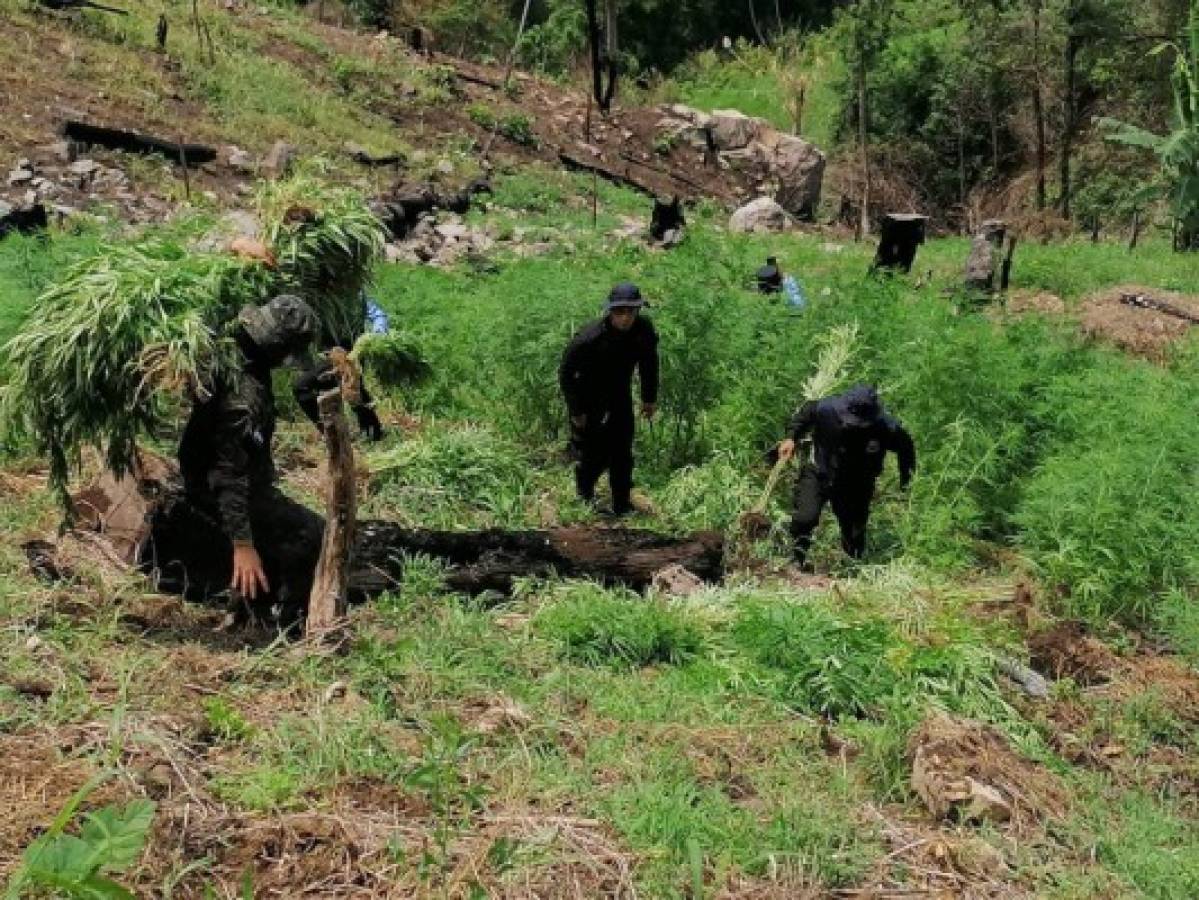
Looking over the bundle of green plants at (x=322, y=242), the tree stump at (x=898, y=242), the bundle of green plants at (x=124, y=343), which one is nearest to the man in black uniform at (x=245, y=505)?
the bundle of green plants at (x=124, y=343)

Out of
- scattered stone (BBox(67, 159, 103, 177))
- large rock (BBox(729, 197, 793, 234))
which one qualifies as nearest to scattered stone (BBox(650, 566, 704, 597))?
scattered stone (BBox(67, 159, 103, 177))

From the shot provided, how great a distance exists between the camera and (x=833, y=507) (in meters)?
8.12

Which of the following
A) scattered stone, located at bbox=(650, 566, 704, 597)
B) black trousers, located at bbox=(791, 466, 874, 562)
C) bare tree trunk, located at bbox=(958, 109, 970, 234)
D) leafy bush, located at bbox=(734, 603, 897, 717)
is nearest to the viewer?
leafy bush, located at bbox=(734, 603, 897, 717)

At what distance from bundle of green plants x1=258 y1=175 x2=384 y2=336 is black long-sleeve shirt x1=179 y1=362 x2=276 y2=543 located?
22.4 inches

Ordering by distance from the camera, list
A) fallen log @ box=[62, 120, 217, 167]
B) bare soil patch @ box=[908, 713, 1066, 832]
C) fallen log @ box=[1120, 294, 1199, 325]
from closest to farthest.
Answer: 1. bare soil patch @ box=[908, 713, 1066, 832]
2. fallen log @ box=[1120, 294, 1199, 325]
3. fallen log @ box=[62, 120, 217, 167]

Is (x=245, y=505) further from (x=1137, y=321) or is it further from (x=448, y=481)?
(x=1137, y=321)

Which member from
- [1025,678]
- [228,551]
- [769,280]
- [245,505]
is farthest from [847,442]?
[769,280]

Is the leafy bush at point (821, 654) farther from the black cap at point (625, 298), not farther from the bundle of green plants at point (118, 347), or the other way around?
the bundle of green plants at point (118, 347)

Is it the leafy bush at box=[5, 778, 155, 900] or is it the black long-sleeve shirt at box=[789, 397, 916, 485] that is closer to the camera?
the leafy bush at box=[5, 778, 155, 900]

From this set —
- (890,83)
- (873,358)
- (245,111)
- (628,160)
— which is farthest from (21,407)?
(890,83)

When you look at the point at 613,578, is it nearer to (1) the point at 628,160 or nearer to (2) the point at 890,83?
(1) the point at 628,160

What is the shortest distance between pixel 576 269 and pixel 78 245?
425 cm

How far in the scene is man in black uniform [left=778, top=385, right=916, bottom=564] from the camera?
763 cm

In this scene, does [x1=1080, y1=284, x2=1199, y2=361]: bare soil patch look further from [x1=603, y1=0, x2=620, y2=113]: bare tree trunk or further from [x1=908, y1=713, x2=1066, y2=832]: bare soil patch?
[x1=603, y1=0, x2=620, y2=113]: bare tree trunk
